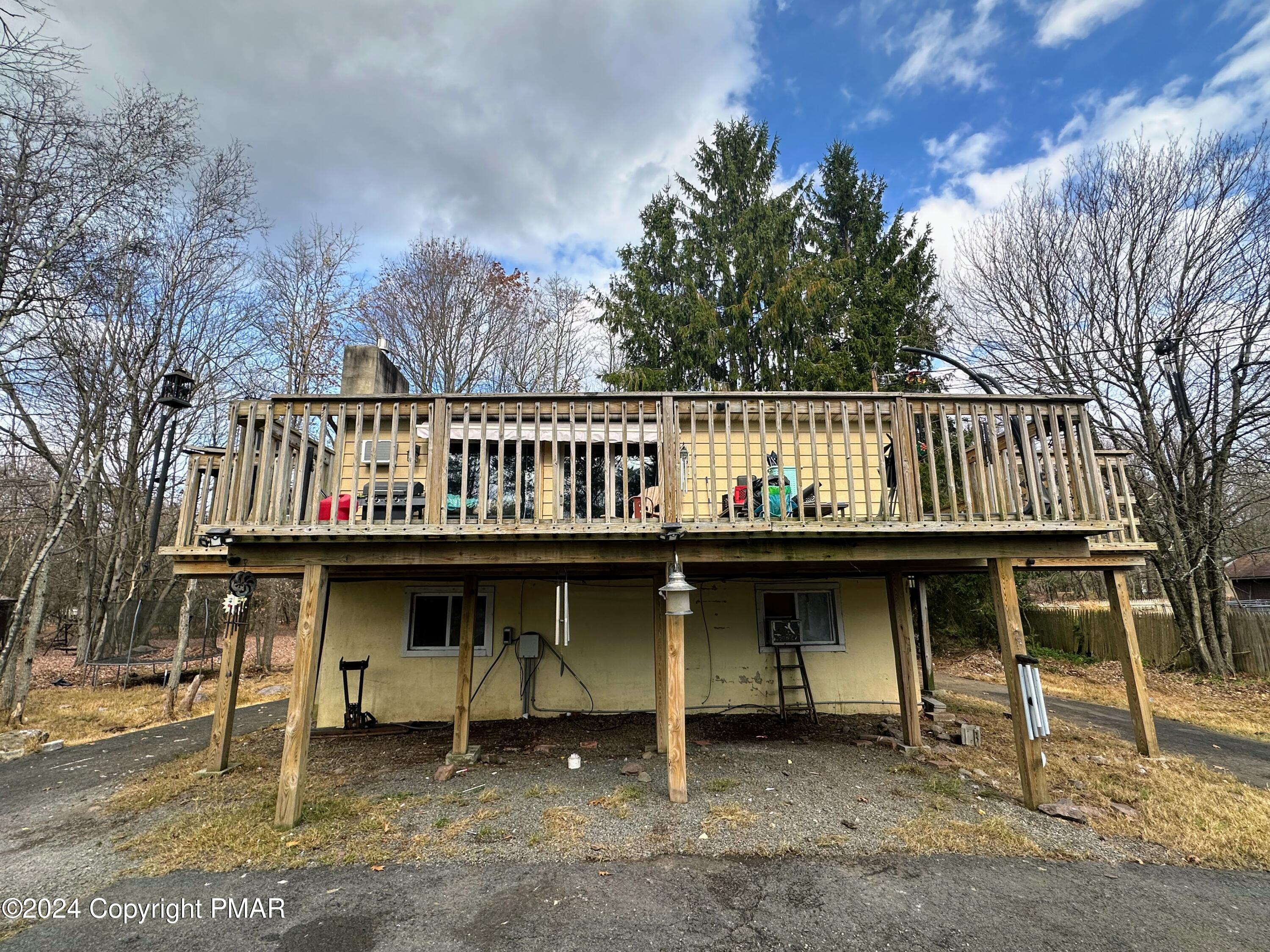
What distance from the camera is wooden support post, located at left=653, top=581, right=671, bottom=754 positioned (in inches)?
253

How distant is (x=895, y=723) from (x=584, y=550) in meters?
5.50

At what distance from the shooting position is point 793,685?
8141 millimetres

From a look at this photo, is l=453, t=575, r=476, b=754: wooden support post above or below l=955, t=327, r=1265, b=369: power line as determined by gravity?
below

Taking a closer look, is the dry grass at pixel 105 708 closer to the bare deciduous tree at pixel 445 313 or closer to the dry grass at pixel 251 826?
the dry grass at pixel 251 826

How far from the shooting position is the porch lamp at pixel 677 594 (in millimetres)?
4527

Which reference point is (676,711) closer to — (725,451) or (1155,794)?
(725,451)

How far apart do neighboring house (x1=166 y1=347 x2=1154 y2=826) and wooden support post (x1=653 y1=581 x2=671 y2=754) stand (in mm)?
43

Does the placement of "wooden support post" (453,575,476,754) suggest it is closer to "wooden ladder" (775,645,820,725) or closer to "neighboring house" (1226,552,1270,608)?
"wooden ladder" (775,645,820,725)

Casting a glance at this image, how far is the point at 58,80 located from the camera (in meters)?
7.80

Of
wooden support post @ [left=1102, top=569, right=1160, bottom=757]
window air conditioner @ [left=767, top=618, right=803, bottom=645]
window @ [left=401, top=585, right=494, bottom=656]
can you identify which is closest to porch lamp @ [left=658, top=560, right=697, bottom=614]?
window air conditioner @ [left=767, top=618, right=803, bottom=645]

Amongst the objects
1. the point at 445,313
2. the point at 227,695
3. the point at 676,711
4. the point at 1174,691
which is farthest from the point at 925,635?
the point at 445,313

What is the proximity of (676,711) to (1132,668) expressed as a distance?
5.57 m

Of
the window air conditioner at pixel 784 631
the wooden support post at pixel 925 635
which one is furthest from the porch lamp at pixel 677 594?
the wooden support post at pixel 925 635

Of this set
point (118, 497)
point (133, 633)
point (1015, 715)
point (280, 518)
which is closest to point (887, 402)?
point (1015, 715)
